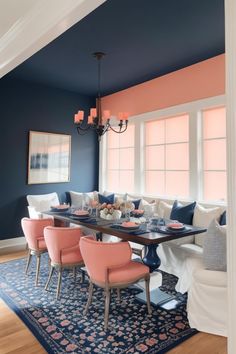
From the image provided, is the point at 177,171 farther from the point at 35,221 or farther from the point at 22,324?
the point at 22,324

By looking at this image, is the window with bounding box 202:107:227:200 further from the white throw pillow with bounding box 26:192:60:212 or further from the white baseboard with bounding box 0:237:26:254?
the white baseboard with bounding box 0:237:26:254

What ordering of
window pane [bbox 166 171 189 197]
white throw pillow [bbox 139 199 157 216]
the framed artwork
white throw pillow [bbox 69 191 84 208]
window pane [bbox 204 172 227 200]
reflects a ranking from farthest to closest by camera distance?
1. white throw pillow [bbox 69 191 84 208]
2. the framed artwork
3. window pane [bbox 166 171 189 197]
4. white throw pillow [bbox 139 199 157 216]
5. window pane [bbox 204 172 227 200]

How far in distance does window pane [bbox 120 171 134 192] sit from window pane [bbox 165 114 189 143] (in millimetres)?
1220

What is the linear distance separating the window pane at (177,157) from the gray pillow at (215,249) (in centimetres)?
234

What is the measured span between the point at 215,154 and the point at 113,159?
8.60 ft

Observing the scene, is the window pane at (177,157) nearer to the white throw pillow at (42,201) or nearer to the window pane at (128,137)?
the window pane at (128,137)

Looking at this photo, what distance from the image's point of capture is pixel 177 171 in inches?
188

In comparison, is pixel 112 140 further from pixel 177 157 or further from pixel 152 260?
pixel 152 260

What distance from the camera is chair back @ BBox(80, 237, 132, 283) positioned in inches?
95.7

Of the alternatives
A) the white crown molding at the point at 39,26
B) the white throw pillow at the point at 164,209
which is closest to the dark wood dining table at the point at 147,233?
the white throw pillow at the point at 164,209

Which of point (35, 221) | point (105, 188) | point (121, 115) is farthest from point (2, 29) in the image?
point (105, 188)

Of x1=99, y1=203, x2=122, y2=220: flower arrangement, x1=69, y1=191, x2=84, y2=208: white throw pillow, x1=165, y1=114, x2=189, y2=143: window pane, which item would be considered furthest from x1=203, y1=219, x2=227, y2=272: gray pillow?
x1=69, y1=191, x2=84, y2=208: white throw pillow

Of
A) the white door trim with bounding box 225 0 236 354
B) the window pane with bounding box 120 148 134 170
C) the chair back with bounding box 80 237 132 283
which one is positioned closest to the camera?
the white door trim with bounding box 225 0 236 354

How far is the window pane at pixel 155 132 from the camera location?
5.09m
